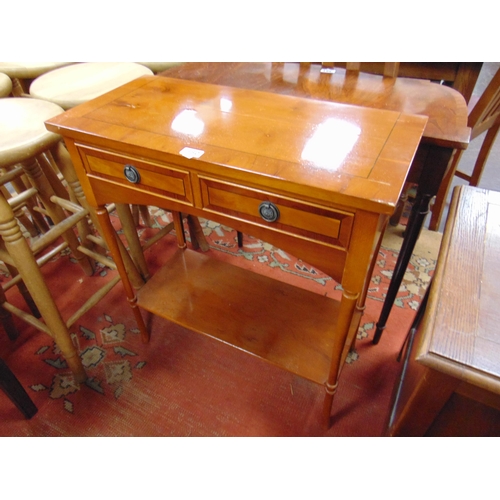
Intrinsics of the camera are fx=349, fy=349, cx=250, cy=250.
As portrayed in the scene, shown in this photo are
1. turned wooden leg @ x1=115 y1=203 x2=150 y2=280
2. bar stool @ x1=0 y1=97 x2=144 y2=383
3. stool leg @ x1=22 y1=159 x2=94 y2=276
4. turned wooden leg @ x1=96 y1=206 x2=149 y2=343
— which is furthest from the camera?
turned wooden leg @ x1=115 y1=203 x2=150 y2=280

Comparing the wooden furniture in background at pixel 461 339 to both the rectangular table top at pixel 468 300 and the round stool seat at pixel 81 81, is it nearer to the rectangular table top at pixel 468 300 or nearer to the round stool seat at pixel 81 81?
the rectangular table top at pixel 468 300

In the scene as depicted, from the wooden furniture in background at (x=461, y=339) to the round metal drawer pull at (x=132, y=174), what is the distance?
66cm

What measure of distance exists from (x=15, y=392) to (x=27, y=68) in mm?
1164

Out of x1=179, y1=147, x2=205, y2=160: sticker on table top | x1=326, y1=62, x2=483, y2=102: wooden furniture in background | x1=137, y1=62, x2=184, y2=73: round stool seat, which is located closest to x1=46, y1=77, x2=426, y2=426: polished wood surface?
x1=179, y1=147, x2=205, y2=160: sticker on table top

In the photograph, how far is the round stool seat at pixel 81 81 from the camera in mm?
1119

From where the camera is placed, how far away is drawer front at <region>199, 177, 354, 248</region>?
0.65 m

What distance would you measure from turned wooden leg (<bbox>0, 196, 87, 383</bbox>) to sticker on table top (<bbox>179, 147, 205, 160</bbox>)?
53 cm

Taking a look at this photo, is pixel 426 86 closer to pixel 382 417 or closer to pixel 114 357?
pixel 382 417

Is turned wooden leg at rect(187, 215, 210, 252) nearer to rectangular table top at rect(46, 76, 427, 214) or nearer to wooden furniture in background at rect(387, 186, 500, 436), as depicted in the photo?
rectangular table top at rect(46, 76, 427, 214)

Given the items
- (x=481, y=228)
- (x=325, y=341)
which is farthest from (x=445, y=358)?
(x=325, y=341)

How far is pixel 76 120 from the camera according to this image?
822 millimetres

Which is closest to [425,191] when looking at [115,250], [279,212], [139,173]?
[279,212]
